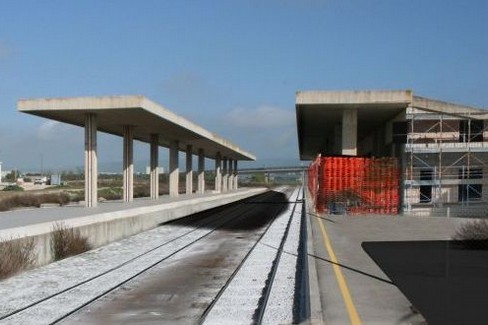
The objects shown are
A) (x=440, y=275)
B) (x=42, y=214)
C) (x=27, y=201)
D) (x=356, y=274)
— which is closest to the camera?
(x=356, y=274)

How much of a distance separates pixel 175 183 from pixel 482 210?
31.1 meters

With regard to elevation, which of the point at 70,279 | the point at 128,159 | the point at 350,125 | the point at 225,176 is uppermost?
the point at 350,125

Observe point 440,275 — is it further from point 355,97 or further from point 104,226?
point 355,97

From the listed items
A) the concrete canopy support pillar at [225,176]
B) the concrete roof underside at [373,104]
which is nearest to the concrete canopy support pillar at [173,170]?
the concrete roof underside at [373,104]

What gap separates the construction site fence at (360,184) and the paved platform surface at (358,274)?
5.81 m

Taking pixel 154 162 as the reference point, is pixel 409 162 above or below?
below

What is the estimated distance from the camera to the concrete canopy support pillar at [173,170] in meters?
55.0

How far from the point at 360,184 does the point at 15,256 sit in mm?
19855

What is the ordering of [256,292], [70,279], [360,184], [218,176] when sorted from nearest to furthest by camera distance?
[256,292] < [70,279] < [360,184] < [218,176]

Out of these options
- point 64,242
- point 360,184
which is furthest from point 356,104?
point 64,242

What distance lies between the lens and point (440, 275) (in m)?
12.3

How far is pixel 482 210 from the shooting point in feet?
97.4

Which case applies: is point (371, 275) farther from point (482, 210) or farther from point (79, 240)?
point (482, 210)

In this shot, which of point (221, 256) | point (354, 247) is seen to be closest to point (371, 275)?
point (354, 247)
